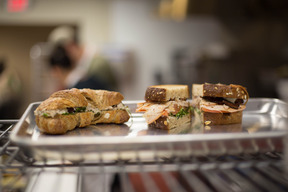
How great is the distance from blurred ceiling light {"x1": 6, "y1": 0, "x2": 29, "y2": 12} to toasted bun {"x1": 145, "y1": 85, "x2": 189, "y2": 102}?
652 centimetres

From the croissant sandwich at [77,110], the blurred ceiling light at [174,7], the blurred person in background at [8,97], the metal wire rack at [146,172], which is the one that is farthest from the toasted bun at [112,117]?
the blurred ceiling light at [174,7]

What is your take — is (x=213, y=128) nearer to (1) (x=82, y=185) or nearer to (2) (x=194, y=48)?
(1) (x=82, y=185)

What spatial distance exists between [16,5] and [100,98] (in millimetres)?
6638

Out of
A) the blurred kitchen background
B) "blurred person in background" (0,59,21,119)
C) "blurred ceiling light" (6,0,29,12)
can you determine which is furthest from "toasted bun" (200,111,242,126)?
"blurred ceiling light" (6,0,29,12)

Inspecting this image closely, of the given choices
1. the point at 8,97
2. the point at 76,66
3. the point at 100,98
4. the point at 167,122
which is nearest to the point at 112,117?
the point at 100,98

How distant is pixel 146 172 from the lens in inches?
54.1

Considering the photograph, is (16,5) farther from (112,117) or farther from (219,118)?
(219,118)

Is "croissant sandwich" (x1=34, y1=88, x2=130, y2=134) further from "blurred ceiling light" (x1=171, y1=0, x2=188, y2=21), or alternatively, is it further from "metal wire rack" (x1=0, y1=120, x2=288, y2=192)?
"blurred ceiling light" (x1=171, y1=0, x2=188, y2=21)

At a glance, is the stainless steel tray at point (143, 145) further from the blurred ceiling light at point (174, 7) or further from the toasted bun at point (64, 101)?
the blurred ceiling light at point (174, 7)

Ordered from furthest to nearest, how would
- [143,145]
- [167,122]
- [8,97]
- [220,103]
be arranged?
[8,97], [220,103], [167,122], [143,145]

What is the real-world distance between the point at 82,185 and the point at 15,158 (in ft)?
2.16

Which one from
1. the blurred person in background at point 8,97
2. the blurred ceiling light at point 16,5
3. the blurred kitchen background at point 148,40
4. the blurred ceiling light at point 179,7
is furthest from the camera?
the blurred ceiling light at point 16,5

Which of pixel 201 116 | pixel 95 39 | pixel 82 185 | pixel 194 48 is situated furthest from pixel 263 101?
pixel 95 39

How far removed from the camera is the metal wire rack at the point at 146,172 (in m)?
0.90
